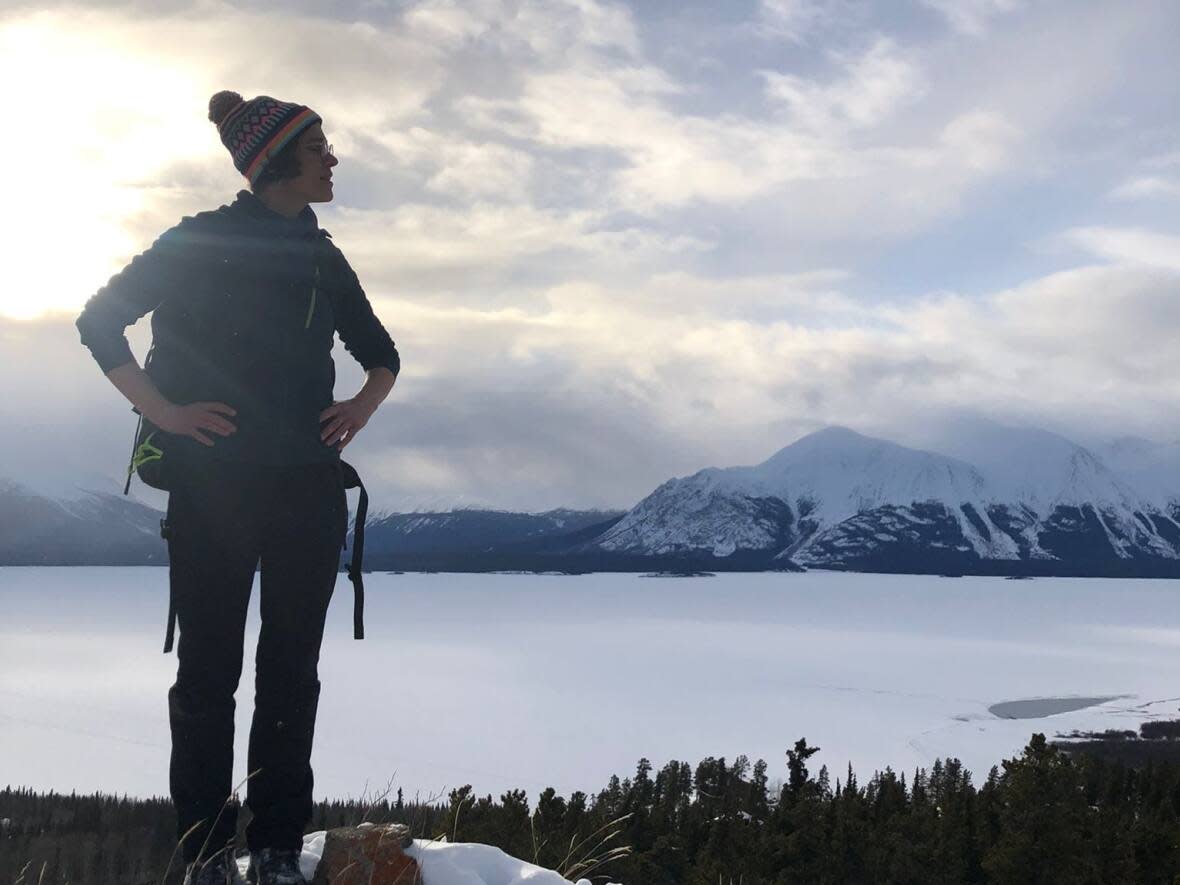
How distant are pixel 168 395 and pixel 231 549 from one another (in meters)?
0.68

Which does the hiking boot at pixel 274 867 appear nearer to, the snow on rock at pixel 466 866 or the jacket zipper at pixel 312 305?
the snow on rock at pixel 466 866

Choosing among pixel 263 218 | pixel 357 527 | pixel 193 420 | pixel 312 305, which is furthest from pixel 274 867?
pixel 263 218

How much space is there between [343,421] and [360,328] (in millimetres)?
588

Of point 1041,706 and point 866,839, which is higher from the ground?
point 866,839

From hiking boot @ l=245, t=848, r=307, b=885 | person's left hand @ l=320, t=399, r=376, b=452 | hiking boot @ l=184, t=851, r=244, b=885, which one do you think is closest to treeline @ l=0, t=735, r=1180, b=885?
hiking boot @ l=245, t=848, r=307, b=885

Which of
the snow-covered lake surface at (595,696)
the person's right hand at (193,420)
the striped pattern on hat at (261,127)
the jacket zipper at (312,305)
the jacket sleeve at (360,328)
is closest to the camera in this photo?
the person's right hand at (193,420)

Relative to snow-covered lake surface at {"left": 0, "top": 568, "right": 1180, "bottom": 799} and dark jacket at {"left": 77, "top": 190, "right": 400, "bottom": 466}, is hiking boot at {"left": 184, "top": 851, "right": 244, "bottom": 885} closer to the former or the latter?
dark jacket at {"left": 77, "top": 190, "right": 400, "bottom": 466}

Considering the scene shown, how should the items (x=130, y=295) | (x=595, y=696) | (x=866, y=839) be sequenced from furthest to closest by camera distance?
(x=595, y=696), (x=866, y=839), (x=130, y=295)

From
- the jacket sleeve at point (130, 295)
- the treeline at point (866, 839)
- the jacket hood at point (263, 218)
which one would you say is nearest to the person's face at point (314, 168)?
the jacket hood at point (263, 218)

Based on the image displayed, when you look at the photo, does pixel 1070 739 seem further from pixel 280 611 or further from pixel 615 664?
pixel 280 611

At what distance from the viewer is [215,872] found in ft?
14.2

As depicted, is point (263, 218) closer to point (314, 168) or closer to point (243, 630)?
point (314, 168)

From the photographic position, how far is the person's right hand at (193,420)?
166 inches

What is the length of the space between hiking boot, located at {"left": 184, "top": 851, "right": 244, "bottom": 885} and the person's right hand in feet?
5.41
